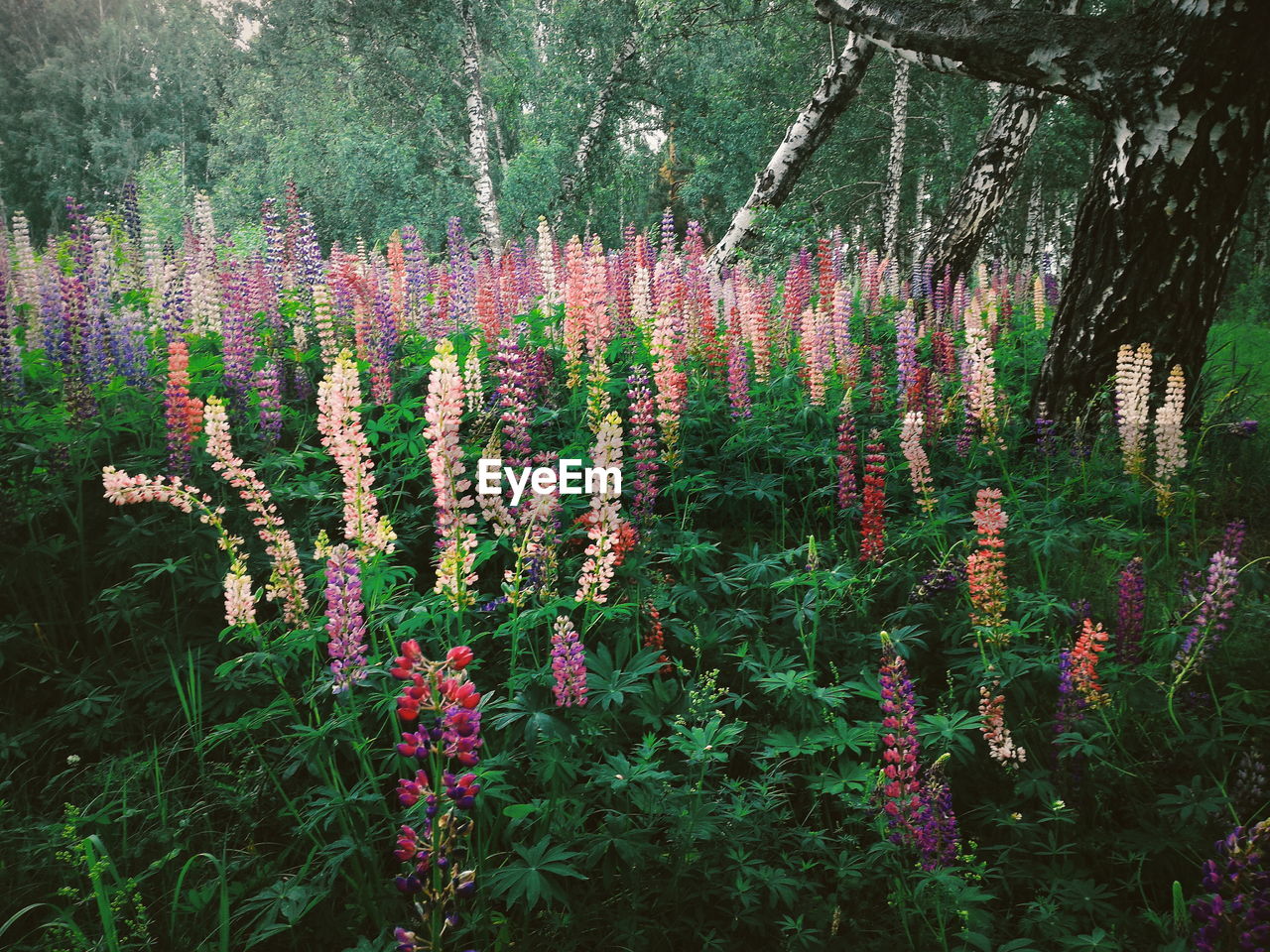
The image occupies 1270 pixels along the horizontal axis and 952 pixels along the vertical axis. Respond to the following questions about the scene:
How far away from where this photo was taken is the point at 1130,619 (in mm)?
2734

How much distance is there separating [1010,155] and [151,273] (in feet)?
25.5

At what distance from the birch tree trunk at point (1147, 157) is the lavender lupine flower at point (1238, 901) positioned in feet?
10.8

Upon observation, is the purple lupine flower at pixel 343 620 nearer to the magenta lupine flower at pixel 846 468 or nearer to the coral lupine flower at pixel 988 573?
the coral lupine flower at pixel 988 573

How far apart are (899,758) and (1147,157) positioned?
3882mm

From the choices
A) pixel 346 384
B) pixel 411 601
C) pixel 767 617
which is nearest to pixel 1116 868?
pixel 767 617

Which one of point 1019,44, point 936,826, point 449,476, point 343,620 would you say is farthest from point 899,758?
point 1019,44

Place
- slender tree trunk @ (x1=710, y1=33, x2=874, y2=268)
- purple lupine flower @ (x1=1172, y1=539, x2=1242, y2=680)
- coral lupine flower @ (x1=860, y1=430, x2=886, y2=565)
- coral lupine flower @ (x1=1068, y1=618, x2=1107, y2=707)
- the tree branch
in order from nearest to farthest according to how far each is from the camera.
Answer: coral lupine flower @ (x1=1068, y1=618, x2=1107, y2=707), purple lupine flower @ (x1=1172, y1=539, x2=1242, y2=680), coral lupine flower @ (x1=860, y1=430, x2=886, y2=565), the tree branch, slender tree trunk @ (x1=710, y1=33, x2=874, y2=268)

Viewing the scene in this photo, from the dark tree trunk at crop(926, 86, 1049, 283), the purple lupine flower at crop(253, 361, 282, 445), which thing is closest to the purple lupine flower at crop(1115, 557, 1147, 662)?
the purple lupine flower at crop(253, 361, 282, 445)

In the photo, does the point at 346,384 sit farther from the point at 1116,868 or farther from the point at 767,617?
the point at 1116,868

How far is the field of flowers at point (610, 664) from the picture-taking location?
2.03m

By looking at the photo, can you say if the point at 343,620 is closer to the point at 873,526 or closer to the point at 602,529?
the point at 602,529

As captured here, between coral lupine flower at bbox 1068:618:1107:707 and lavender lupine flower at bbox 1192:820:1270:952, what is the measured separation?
81 cm

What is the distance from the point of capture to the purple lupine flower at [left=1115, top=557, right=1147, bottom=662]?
273 cm
